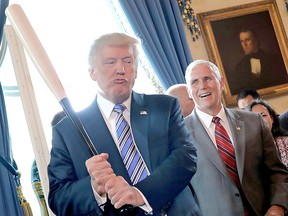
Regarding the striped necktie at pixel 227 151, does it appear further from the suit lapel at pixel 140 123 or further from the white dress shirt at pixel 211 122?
the suit lapel at pixel 140 123

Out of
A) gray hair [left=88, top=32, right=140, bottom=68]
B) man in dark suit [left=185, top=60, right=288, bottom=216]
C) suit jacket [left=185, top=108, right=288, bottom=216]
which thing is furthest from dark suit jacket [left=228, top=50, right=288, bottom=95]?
gray hair [left=88, top=32, right=140, bottom=68]

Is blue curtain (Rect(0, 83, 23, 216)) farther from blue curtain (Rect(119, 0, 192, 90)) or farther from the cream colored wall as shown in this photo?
the cream colored wall

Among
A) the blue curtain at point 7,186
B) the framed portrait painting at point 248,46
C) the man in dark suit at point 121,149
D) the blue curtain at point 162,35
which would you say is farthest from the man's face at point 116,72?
the framed portrait painting at point 248,46

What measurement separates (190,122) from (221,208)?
593 millimetres

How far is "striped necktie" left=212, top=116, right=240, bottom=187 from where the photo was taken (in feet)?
8.95

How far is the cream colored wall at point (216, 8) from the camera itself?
245 inches

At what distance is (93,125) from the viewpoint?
2.05 meters

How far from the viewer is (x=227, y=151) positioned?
2779 mm

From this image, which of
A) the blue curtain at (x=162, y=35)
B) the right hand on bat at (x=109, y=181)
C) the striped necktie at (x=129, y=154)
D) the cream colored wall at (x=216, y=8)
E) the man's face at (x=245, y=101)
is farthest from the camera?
the cream colored wall at (x=216, y=8)

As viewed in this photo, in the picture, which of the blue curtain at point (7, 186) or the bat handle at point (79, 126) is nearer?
the bat handle at point (79, 126)

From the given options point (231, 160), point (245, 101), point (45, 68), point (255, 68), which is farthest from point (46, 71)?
point (255, 68)

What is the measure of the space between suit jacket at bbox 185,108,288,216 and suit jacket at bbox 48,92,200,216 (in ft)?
2.04

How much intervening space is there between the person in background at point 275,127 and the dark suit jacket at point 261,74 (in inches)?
83.5

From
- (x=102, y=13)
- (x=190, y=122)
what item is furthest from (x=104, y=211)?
(x=102, y=13)
